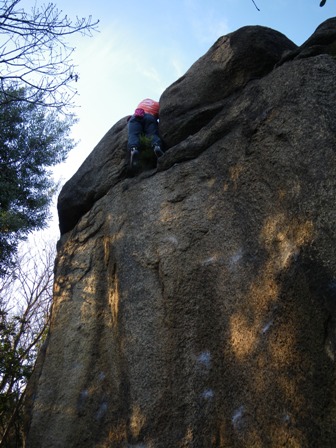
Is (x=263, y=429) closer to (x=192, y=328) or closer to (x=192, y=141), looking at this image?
(x=192, y=328)

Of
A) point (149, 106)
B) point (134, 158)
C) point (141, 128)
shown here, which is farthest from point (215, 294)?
point (149, 106)

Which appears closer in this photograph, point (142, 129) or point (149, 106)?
point (142, 129)

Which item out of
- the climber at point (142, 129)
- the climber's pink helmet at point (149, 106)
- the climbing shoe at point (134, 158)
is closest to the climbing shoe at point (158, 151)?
the climber at point (142, 129)

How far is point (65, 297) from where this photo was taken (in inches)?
256

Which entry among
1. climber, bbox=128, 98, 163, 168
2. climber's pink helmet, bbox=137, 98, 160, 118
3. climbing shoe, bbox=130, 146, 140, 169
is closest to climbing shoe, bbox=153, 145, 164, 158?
climber, bbox=128, 98, 163, 168

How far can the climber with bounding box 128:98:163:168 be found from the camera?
6805 millimetres

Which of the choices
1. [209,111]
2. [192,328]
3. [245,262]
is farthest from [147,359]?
[209,111]

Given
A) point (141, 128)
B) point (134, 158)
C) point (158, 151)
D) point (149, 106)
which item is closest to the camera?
point (158, 151)

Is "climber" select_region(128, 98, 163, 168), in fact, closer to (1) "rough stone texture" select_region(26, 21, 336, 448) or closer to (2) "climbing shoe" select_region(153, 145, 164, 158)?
(2) "climbing shoe" select_region(153, 145, 164, 158)

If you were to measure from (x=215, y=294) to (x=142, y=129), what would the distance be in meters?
3.79

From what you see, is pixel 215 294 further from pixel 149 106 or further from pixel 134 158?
pixel 149 106

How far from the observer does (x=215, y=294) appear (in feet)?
15.1

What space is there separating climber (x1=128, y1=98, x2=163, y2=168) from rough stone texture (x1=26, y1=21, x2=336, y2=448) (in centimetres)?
36

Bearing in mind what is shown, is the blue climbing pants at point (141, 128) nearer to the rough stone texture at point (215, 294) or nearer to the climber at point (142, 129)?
the climber at point (142, 129)
